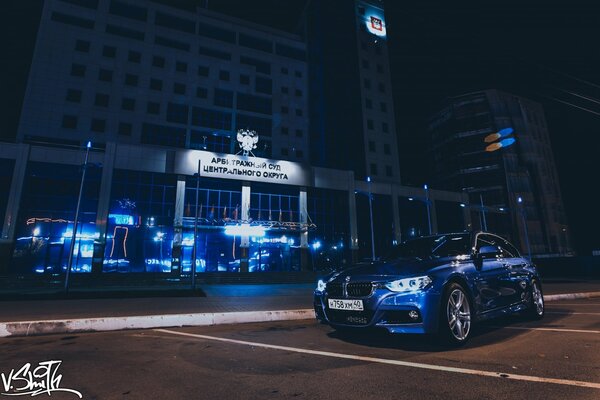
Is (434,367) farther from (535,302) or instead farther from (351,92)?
(351,92)

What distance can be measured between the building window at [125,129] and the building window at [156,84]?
5290 millimetres

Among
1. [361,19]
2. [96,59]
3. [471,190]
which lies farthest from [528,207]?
[96,59]

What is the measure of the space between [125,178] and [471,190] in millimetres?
56407

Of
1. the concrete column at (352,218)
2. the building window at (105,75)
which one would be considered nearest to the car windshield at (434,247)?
the concrete column at (352,218)

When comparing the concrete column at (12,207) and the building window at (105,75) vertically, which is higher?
the building window at (105,75)

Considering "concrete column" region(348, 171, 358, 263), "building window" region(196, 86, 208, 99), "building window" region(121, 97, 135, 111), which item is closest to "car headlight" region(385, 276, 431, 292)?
"concrete column" region(348, 171, 358, 263)

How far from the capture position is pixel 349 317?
453 centimetres

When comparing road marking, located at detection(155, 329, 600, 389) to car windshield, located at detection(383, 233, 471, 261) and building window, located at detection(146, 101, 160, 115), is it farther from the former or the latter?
building window, located at detection(146, 101, 160, 115)

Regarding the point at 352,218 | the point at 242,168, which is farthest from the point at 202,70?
the point at 352,218

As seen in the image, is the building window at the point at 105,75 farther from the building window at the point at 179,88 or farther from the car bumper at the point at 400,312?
the car bumper at the point at 400,312

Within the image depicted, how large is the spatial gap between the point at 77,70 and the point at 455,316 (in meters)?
40.2

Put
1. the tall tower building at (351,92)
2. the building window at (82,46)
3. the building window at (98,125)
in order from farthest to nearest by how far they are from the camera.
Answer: the tall tower building at (351,92), the building window at (82,46), the building window at (98,125)

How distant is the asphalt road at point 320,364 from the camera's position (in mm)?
2760

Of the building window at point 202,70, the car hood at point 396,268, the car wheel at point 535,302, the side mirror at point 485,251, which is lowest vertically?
the car wheel at point 535,302
